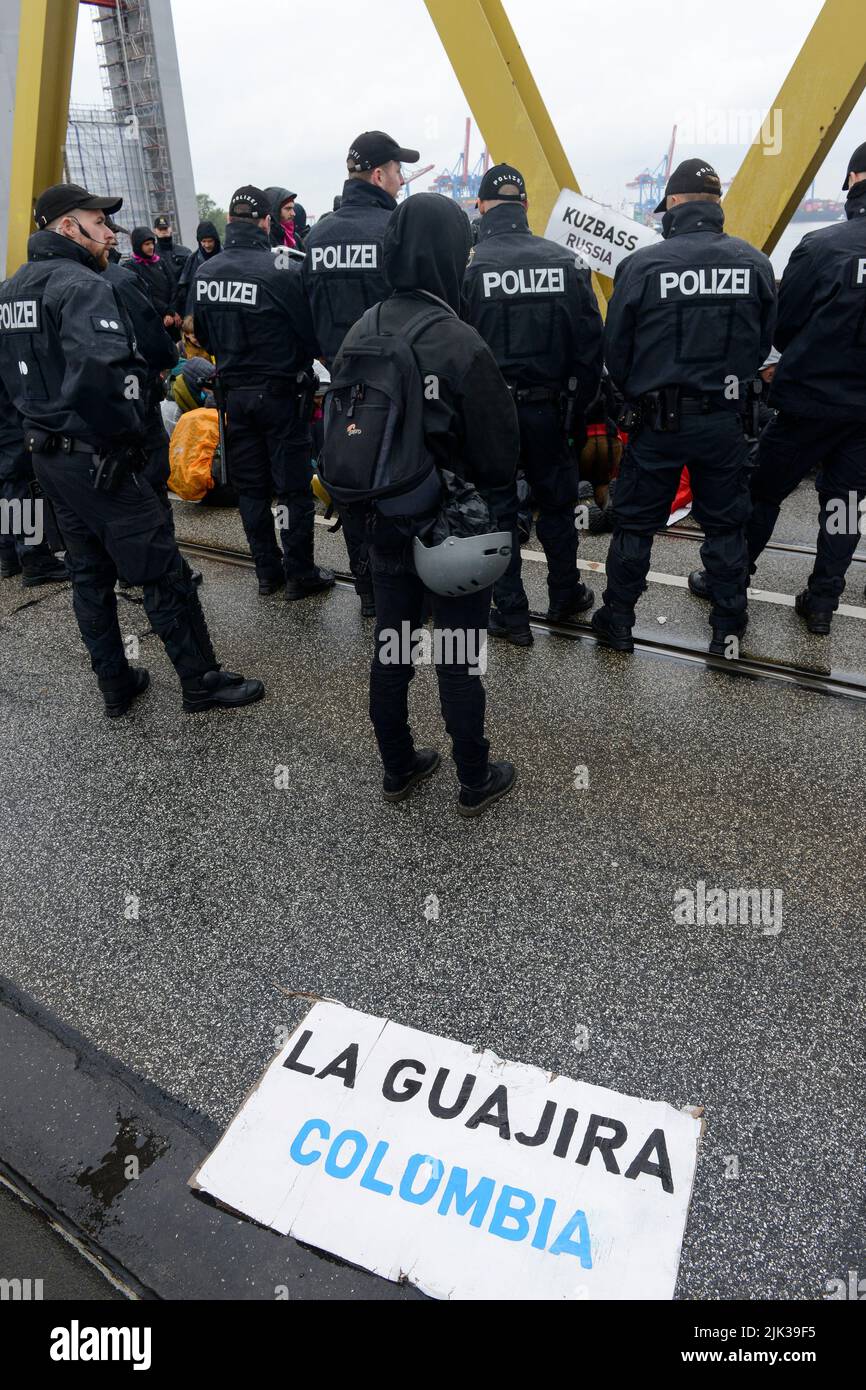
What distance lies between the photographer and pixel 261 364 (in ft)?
13.5

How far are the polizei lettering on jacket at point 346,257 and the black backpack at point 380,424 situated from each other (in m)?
1.61

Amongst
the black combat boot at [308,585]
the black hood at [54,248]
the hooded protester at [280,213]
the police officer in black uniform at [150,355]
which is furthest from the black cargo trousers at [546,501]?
the hooded protester at [280,213]

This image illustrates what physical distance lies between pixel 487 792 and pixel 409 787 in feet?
1.03

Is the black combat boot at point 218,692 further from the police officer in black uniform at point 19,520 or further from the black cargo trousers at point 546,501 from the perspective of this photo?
the police officer in black uniform at point 19,520

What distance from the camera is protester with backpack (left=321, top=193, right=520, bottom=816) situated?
2248 millimetres

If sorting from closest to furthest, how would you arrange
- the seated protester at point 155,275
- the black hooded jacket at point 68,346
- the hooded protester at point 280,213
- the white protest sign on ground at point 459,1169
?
the white protest sign on ground at point 459,1169 → the black hooded jacket at point 68,346 → the hooded protester at point 280,213 → the seated protester at point 155,275

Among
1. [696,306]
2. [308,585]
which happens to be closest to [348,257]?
[696,306]

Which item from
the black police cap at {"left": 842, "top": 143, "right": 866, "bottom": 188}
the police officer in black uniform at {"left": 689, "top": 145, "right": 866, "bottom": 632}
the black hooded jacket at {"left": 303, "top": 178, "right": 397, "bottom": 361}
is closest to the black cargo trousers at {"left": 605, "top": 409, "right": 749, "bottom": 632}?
the police officer in black uniform at {"left": 689, "top": 145, "right": 866, "bottom": 632}

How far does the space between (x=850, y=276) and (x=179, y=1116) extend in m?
3.90

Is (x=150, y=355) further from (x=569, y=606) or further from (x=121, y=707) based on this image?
(x=569, y=606)

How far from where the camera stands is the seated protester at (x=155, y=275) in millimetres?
8297

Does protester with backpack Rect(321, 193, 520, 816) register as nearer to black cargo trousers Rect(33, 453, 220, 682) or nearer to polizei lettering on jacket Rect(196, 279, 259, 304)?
black cargo trousers Rect(33, 453, 220, 682)

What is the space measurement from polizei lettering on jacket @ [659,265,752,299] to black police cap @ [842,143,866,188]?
0.76 metres

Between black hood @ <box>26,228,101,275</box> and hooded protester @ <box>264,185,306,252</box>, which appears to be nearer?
black hood @ <box>26,228,101,275</box>
